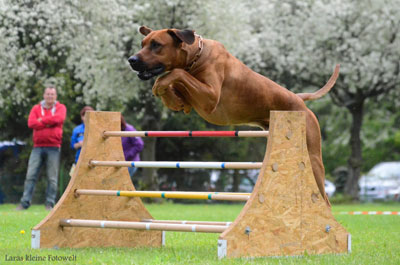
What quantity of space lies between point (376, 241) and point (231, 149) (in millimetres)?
15823

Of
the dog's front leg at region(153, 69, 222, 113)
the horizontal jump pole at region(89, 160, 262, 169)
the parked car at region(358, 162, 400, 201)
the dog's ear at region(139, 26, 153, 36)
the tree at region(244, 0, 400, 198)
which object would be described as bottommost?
the parked car at region(358, 162, 400, 201)

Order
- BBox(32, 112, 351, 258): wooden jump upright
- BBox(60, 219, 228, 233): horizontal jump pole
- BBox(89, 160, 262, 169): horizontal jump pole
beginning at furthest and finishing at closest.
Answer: BBox(89, 160, 262, 169): horizontal jump pole → BBox(32, 112, 351, 258): wooden jump upright → BBox(60, 219, 228, 233): horizontal jump pole

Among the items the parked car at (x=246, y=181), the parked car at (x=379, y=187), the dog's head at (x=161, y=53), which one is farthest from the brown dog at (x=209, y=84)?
the parked car at (x=379, y=187)

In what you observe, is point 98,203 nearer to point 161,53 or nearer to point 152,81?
point 161,53

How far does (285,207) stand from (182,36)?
1.65 metres

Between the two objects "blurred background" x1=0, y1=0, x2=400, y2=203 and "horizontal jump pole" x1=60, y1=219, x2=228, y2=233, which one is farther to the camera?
"blurred background" x1=0, y1=0, x2=400, y2=203

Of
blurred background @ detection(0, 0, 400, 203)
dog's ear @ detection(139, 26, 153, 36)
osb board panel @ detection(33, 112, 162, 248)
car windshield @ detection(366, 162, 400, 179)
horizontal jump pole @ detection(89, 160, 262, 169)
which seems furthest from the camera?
car windshield @ detection(366, 162, 400, 179)

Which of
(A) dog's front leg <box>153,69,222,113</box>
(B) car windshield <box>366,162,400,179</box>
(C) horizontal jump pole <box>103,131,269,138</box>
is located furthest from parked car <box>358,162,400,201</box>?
(A) dog's front leg <box>153,69,222,113</box>

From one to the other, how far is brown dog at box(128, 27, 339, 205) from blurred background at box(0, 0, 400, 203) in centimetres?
912

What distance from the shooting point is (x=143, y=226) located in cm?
577

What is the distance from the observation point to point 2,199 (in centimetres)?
1764

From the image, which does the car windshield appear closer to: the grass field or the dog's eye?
the grass field

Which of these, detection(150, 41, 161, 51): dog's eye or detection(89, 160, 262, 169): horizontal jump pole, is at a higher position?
detection(150, 41, 161, 51): dog's eye

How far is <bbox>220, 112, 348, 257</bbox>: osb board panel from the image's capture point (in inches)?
215
